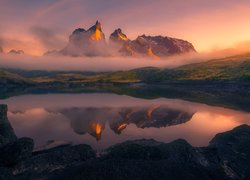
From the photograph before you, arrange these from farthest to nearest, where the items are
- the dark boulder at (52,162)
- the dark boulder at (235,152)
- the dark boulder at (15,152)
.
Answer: the dark boulder at (235,152), the dark boulder at (15,152), the dark boulder at (52,162)

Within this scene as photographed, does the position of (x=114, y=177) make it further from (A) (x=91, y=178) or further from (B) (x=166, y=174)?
(B) (x=166, y=174)

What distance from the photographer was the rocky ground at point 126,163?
132 ft

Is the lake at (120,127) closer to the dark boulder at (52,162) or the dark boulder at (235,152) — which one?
the dark boulder at (235,152)

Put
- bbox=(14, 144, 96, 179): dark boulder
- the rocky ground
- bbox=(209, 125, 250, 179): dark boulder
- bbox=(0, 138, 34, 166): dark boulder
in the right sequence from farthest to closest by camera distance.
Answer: bbox=(209, 125, 250, 179): dark boulder → bbox=(0, 138, 34, 166): dark boulder → bbox=(14, 144, 96, 179): dark boulder → the rocky ground

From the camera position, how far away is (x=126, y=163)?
140ft

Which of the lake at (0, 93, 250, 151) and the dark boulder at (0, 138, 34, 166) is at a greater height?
the dark boulder at (0, 138, 34, 166)

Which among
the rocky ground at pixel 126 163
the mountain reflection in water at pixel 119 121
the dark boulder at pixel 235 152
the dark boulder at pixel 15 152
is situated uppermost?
the dark boulder at pixel 15 152

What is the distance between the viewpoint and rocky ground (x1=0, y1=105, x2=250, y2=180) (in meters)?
40.3

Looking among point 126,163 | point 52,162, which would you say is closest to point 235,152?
point 126,163

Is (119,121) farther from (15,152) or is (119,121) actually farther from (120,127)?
(15,152)

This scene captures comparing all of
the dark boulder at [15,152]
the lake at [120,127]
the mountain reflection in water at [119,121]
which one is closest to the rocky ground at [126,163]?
the dark boulder at [15,152]

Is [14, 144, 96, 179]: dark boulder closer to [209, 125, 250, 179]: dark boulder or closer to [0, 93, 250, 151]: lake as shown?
[0, 93, 250, 151]: lake

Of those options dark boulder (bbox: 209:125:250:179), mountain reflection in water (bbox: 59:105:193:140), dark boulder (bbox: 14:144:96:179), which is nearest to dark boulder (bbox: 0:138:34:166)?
dark boulder (bbox: 14:144:96:179)

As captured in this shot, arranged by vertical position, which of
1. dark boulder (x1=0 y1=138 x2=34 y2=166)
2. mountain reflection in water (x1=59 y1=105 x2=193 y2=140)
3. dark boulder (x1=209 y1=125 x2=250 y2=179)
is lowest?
mountain reflection in water (x1=59 y1=105 x2=193 y2=140)
